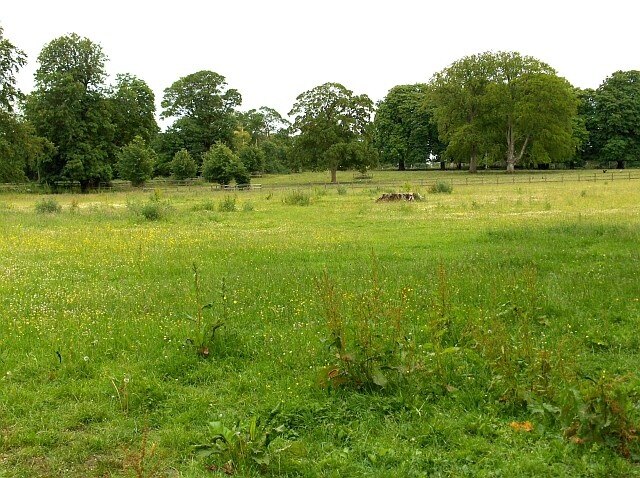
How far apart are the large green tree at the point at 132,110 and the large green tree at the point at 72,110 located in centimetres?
273

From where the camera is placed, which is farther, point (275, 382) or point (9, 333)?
point (9, 333)

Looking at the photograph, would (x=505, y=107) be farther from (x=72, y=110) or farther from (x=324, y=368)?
(x=324, y=368)

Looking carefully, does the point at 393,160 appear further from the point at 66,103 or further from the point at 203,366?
the point at 203,366

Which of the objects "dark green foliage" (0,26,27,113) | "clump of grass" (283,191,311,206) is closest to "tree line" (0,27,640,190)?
"dark green foliage" (0,26,27,113)

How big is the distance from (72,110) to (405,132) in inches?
2002

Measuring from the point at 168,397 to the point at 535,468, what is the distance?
328 cm

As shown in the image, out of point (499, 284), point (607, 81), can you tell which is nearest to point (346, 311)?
point (499, 284)

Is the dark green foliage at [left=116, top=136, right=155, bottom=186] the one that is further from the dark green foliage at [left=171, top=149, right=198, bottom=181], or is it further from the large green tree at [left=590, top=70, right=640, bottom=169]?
the large green tree at [left=590, top=70, right=640, bottom=169]

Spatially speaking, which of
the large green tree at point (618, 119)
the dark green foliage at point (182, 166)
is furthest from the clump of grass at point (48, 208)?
the large green tree at point (618, 119)

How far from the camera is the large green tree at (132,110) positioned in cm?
5841

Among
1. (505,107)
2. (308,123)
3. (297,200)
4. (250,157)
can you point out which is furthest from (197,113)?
(297,200)

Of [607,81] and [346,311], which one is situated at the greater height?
[607,81]

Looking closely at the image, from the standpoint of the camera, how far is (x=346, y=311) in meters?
7.42

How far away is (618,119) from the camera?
75.8 m
